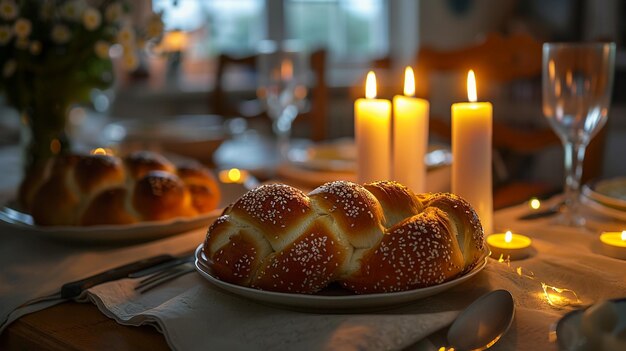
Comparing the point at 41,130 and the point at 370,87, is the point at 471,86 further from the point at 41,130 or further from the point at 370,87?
the point at 41,130

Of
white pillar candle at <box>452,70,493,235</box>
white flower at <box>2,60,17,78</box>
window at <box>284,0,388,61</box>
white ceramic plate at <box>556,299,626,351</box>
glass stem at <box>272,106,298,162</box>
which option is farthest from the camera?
window at <box>284,0,388,61</box>

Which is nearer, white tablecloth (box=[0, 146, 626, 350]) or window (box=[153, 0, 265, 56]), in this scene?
white tablecloth (box=[0, 146, 626, 350])

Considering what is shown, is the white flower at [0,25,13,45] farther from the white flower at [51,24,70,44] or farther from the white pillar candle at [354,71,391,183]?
the white pillar candle at [354,71,391,183]

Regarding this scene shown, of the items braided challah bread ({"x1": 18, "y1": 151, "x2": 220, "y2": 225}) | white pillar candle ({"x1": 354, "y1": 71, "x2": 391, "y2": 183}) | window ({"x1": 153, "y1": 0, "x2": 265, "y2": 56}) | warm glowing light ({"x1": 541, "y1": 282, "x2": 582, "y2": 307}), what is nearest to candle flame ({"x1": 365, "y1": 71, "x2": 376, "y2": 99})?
white pillar candle ({"x1": 354, "y1": 71, "x2": 391, "y2": 183})

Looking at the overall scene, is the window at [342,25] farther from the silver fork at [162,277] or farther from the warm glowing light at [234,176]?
the silver fork at [162,277]

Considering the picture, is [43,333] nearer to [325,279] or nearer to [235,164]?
[325,279]

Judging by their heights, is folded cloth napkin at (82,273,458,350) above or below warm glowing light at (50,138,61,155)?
below
